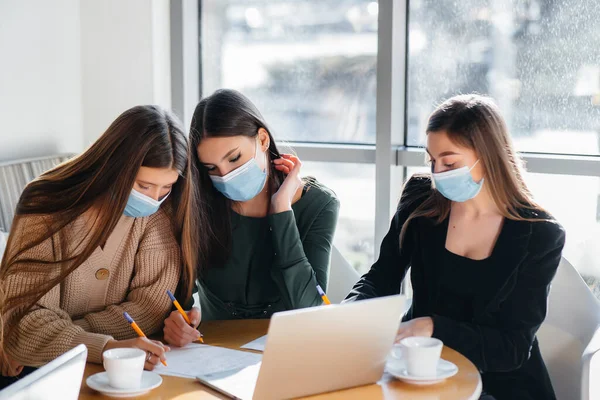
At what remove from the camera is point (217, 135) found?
1.88 meters

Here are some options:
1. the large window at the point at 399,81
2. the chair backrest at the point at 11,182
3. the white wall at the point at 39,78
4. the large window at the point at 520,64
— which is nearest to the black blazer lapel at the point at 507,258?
the large window at the point at 399,81

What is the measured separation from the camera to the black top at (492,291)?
166 centimetres

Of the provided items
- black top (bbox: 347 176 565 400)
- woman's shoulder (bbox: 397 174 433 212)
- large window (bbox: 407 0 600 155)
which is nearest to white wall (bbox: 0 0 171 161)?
large window (bbox: 407 0 600 155)

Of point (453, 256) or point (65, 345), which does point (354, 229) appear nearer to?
point (453, 256)

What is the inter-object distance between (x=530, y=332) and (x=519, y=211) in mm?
304

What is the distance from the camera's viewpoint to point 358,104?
3027 mm

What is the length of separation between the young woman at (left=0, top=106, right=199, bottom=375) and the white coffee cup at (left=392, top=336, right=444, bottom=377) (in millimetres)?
609

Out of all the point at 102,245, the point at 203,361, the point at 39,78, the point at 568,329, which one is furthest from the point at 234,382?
the point at 39,78

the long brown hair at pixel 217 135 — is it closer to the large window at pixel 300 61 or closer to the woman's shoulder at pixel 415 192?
the woman's shoulder at pixel 415 192

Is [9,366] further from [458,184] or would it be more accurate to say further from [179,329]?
[458,184]

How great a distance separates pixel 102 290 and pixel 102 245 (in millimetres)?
105

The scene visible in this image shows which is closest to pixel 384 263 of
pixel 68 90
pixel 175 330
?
pixel 175 330

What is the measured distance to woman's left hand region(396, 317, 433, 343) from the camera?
163 cm

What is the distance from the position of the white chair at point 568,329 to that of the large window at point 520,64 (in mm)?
782
